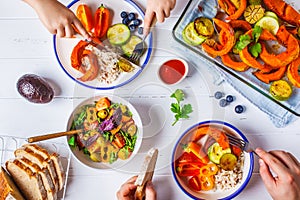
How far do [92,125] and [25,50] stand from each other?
0.34 m

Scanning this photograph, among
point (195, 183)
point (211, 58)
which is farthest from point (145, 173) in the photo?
point (211, 58)

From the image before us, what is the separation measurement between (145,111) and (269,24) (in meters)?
0.47

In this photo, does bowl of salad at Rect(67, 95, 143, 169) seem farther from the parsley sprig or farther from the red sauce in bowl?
the parsley sprig

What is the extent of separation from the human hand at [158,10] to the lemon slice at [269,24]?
0.28 metres

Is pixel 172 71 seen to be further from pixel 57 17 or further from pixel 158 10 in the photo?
pixel 57 17

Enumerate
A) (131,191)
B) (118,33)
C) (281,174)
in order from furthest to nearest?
1. (118,33)
2. (131,191)
3. (281,174)

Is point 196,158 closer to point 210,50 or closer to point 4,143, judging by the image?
point 210,50

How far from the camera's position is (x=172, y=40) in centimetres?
166

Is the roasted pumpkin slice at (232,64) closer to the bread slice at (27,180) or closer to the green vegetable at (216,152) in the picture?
the green vegetable at (216,152)

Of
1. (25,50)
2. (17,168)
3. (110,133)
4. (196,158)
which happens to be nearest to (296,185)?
(196,158)

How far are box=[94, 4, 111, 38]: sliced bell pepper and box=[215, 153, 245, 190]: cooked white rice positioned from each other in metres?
0.57

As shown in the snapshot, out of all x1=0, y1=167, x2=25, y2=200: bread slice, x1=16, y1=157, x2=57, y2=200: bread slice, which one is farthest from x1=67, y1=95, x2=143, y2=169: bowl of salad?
x1=0, y1=167, x2=25, y2=200: bread slice

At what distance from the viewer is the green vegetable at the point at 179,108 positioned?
1.60 metres

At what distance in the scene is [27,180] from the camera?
62.8 inches
